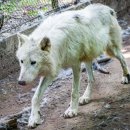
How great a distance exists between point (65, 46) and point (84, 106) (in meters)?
1.20

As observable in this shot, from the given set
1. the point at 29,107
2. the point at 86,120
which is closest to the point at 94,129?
the point at 86,120

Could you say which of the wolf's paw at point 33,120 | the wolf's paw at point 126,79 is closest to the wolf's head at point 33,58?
the wolf's paw at point 33,120

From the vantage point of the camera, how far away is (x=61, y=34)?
6.01 m

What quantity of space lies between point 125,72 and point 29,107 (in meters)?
1.84

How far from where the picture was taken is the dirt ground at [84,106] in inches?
237

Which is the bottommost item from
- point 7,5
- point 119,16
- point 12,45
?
point 119,16

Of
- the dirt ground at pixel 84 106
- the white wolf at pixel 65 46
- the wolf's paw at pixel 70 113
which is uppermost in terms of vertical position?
the white wolf at pixel 65 46

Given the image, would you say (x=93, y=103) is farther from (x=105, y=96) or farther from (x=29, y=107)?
(x=29, y=107)

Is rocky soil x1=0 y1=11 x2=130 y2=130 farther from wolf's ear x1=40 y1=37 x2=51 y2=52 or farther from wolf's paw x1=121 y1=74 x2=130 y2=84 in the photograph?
wolf's ear x1=40 y1=37 x2=51 y2=52

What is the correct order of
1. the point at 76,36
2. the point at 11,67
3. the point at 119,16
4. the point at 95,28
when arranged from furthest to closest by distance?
1. the point at 119,16
2. the point at 11,67
3. the point at 95,28
4. the point at 76,36

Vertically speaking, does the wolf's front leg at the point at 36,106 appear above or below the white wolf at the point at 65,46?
below

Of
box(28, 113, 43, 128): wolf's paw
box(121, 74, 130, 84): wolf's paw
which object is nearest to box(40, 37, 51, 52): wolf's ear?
box(28, 113, 43, 128): wolf's paw

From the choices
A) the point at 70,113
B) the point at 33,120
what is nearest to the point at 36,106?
the point at 33,120

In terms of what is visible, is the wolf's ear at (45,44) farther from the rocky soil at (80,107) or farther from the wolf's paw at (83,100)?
the wolf's paw at (83,100)
